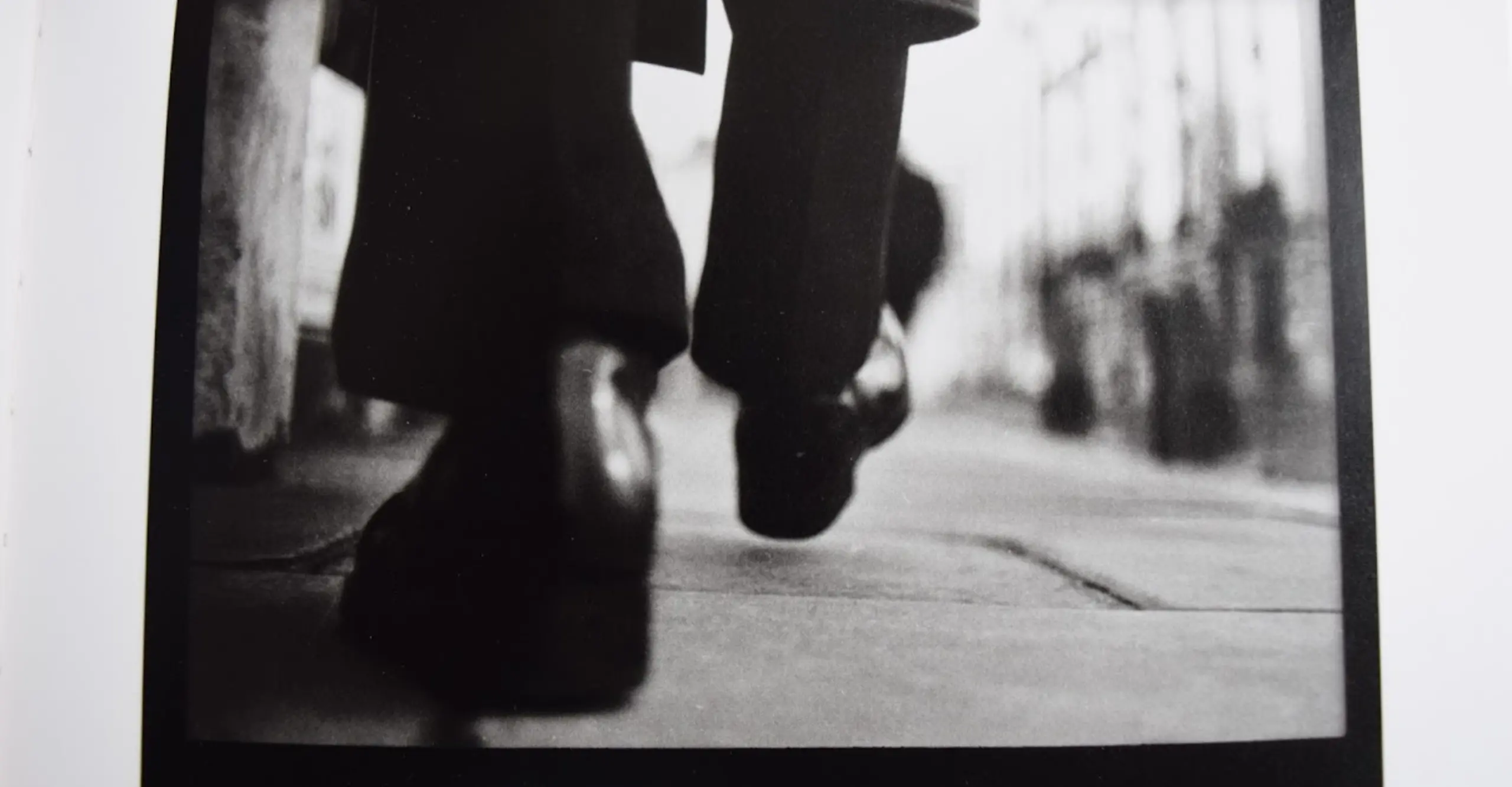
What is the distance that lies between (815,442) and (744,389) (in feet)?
0.29

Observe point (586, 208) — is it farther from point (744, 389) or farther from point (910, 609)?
point (910, 609)

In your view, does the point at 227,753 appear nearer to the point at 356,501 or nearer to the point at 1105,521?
the point at 356,501

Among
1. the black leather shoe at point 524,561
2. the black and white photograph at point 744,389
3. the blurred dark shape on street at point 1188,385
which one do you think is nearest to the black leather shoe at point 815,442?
the black and white photograph at point 744,389

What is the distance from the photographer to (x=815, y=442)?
2.74 ft

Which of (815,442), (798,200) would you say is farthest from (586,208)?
(815,442)

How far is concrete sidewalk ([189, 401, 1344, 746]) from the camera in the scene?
0.80 m

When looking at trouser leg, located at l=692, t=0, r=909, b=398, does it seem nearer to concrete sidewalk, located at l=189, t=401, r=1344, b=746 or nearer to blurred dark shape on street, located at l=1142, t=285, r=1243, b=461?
concrete sidewalk, located at l=189, t=401, r=1344, b=746

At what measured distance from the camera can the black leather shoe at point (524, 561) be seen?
0.80 meters

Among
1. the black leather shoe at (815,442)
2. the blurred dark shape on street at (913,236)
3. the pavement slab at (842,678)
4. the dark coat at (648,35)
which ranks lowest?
the pavement slab at (842,678)

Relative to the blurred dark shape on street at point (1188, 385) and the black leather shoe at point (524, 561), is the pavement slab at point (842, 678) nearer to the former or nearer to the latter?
the black leather shoe at point (524, 561)

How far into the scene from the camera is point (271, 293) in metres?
0.82

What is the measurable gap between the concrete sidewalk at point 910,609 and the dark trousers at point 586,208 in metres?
0.10

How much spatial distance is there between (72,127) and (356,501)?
0.48 meters

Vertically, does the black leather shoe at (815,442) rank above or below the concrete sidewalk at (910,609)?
above
